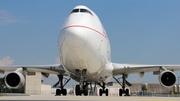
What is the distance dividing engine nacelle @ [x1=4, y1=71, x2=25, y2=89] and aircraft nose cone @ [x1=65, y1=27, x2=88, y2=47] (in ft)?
21.8

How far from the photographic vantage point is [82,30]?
17859 mm

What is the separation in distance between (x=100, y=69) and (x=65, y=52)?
4.51m

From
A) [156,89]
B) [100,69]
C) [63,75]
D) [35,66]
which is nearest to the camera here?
[100,69]

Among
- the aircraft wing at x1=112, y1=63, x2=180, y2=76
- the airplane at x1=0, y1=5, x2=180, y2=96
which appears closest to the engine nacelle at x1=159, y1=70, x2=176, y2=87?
the airplane at x1=0, y1=5, x2=180, y2=96

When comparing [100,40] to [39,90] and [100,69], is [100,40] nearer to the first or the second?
[100,69]

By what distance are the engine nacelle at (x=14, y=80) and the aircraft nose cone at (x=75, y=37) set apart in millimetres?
6635

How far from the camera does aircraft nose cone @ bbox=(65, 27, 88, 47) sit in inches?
688

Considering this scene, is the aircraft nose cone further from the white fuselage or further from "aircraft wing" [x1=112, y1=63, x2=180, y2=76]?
"aircraft wing" [x1=112, y1=63, x2=180, y2=76]

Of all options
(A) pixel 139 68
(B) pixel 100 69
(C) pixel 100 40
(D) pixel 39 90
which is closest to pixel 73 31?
(C) pixel 100 40

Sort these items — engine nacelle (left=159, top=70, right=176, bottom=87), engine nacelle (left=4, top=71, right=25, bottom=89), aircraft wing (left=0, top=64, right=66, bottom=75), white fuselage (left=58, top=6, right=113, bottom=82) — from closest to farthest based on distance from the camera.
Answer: white fuselage (left=58, top=6, right=113, bottom=82)
engine nacelle (left=159, top=70, right=176, bottom=87)
engine nacelle (left=4, top=71, right=25, bottom=89)
aircraft wing (left=0, top=64, right=66, bottom=75)

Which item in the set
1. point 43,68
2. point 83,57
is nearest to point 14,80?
point 43,68

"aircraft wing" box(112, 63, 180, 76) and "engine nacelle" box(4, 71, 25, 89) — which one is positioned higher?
"aircraft wing" box(112, 63, 180, 76)

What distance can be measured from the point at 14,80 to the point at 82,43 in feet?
24.9

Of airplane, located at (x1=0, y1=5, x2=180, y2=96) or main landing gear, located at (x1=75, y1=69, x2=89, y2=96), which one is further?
main landing gear, located at (x1=75, y1=69, x2=89, y2=96)
